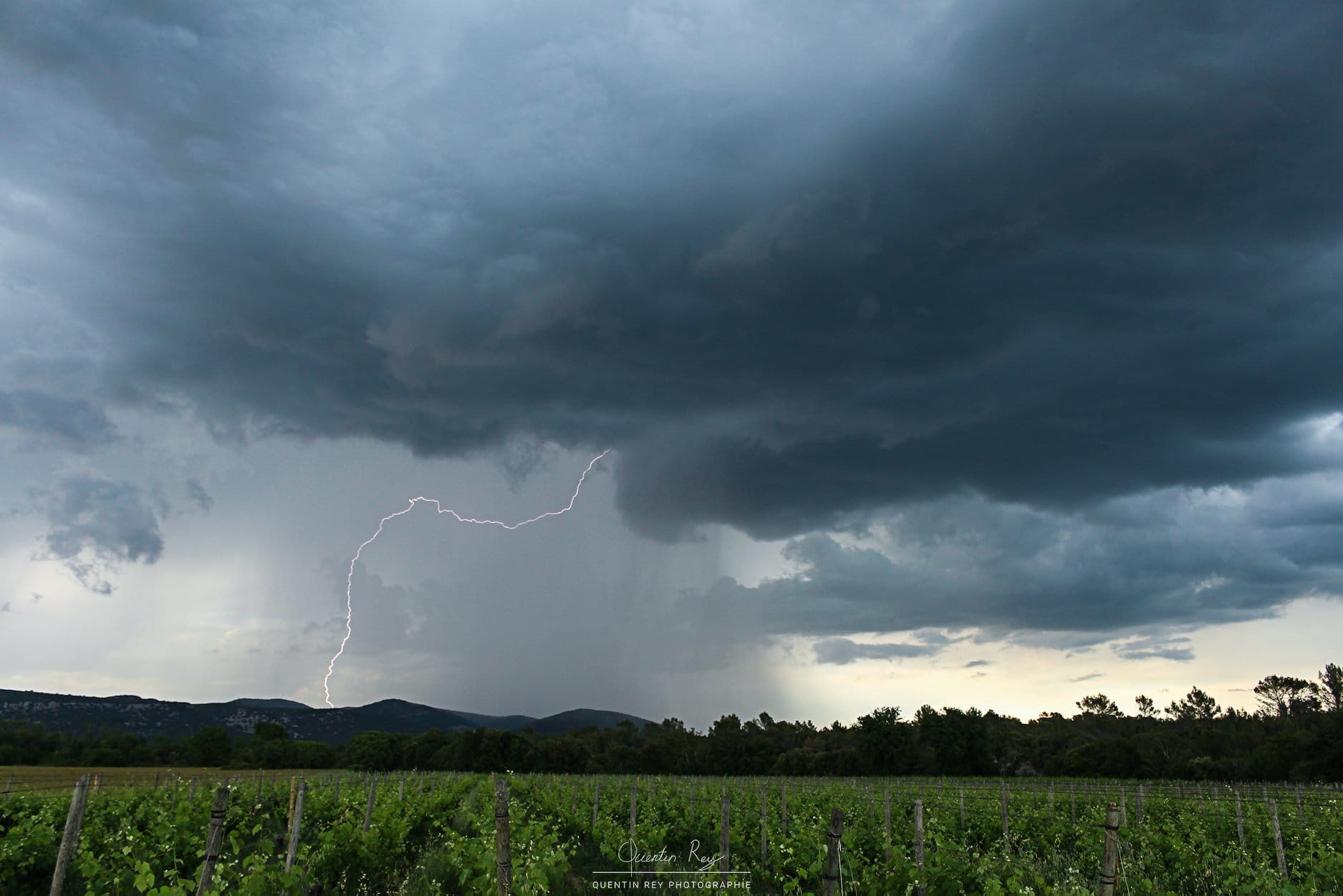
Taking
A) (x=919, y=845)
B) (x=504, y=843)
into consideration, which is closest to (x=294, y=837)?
(x=504, y=843)

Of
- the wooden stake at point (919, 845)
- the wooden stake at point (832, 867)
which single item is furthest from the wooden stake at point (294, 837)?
the wooden stake at point (919, 845)

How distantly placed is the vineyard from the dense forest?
51771mm

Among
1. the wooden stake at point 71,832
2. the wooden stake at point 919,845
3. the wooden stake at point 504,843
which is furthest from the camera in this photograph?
the wooden stake at point 919,845

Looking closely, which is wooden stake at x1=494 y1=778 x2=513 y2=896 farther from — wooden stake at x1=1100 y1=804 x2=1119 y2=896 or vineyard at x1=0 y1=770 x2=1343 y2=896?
wooden stake at x1=1100 y1=804 x2=1119 y2=896

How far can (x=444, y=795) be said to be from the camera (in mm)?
23219

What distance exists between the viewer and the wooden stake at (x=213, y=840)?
25.5ft

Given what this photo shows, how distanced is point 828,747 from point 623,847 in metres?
85.4

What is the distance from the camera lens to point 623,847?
16.3 meters

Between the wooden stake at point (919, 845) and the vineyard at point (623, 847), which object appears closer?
the wooden stake at point (919, 845)

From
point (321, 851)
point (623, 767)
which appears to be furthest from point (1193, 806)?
point (623, 767)

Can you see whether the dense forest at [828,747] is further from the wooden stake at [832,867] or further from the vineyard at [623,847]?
the wooden stake at [832,867]

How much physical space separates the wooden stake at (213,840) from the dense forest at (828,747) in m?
69.5

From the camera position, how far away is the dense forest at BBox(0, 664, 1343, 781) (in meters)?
70.1

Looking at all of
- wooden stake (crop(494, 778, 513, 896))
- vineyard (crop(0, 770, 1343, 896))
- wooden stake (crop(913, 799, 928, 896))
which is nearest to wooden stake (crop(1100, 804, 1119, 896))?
vineyard (crop(0, 770, 1343, 896))
